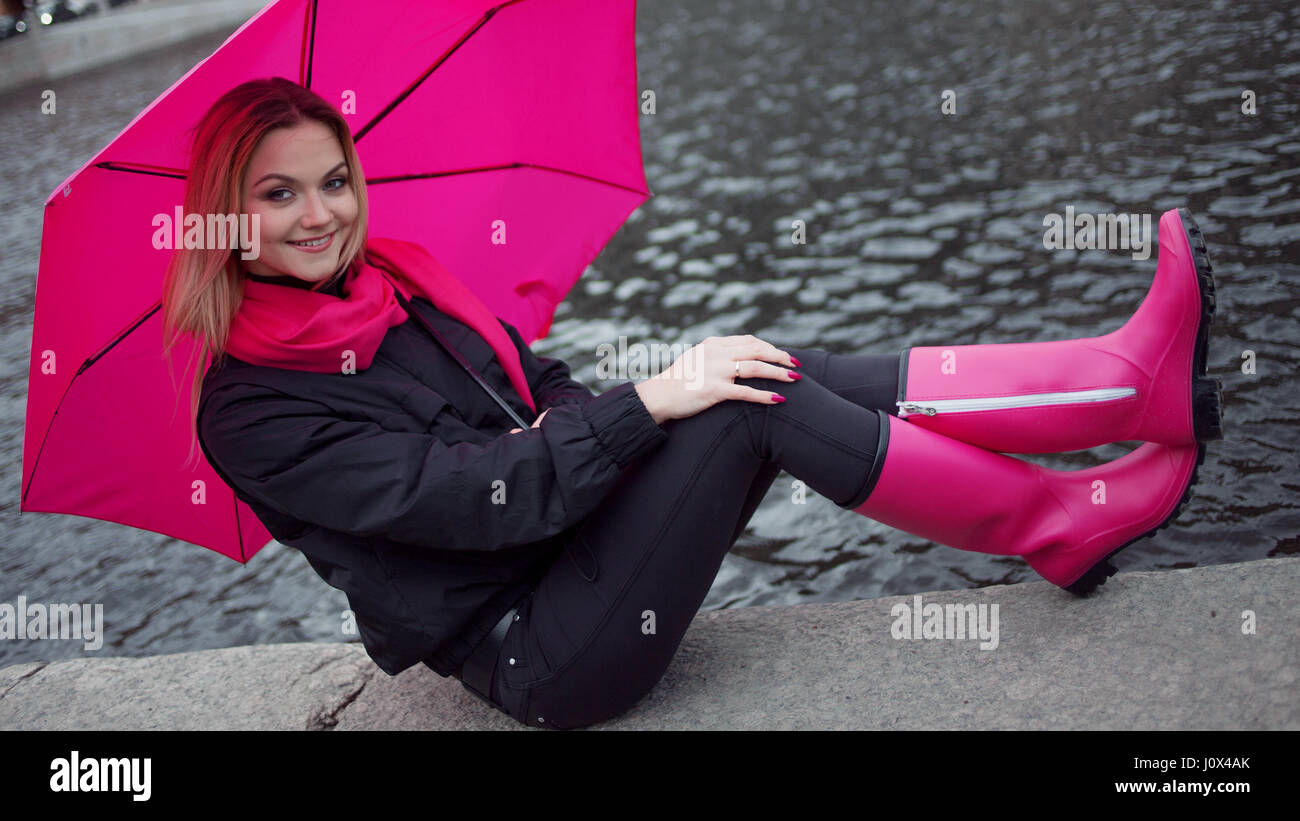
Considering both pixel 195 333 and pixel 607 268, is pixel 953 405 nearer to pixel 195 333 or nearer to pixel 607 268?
pixel 195 333

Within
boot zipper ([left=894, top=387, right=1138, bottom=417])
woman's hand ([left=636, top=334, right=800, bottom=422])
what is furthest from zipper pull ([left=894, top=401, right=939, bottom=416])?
woman's hand ([left=636, top=334, right=800, bottom=422])

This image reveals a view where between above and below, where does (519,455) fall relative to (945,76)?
below

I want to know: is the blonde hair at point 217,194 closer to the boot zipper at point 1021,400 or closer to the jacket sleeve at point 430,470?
the jacket sleeve at point 430,470

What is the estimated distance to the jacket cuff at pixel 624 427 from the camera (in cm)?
252

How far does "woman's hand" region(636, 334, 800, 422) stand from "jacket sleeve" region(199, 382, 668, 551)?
0.05m

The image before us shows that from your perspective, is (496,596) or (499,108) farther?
(499,108)

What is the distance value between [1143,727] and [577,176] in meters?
2.22

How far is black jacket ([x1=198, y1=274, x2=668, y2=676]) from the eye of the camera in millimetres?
2486

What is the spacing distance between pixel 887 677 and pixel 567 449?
1013 millimetres

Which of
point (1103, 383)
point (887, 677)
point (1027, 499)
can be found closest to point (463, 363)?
point (887, 677)

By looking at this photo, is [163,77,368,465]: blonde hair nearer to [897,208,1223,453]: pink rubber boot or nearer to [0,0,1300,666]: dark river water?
[897,208,1223,453]: pink rubber boot

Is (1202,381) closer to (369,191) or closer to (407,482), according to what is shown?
(407,482)

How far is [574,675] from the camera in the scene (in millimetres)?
2686

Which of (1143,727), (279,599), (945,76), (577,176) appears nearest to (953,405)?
(1143,727)
